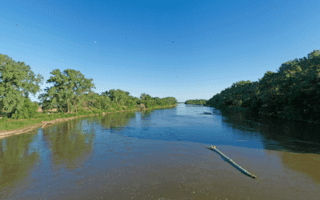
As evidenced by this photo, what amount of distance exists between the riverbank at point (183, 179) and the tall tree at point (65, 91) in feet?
154

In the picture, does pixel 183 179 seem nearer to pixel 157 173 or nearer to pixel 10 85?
pixel 157 173

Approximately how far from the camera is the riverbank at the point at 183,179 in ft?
29.9

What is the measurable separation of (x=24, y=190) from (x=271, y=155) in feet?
77.1

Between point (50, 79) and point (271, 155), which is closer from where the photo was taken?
point (271, 155)

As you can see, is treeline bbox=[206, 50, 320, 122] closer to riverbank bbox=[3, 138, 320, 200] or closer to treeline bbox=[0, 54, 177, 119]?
riverbank bbox=[3, 138, 320, 200]

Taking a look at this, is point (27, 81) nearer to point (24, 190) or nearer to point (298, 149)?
point (24, 190)

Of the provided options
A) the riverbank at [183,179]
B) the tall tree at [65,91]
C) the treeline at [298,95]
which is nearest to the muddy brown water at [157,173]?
the riverbank at [183,179]

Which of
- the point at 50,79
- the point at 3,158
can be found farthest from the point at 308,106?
the point at 50,79

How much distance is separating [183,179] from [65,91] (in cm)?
5695

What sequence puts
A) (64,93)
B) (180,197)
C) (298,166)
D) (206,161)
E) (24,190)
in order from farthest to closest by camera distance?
1. (64,93)
2. (206,161)
3. (298,166)
4. (24,190)
5. (180,197)

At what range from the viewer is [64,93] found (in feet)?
168

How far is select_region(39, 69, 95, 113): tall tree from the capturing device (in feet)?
165

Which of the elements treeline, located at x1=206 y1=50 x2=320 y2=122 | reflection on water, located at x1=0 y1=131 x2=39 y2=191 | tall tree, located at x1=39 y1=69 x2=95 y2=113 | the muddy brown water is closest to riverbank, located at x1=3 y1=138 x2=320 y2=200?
the muddy brown water

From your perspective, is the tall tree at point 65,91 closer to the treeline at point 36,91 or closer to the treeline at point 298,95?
the treeline at point 36,91
